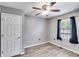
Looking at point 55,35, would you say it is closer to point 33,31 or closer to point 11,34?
point 33,31

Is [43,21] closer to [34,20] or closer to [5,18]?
[34,20]

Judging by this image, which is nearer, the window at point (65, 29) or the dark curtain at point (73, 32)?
the dark curtain at point (73, 32)

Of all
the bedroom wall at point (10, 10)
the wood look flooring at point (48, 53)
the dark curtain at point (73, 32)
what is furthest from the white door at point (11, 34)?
the dark curtain at point (73, 32)

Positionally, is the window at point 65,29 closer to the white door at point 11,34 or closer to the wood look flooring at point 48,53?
the wood look flooring at point 48,53

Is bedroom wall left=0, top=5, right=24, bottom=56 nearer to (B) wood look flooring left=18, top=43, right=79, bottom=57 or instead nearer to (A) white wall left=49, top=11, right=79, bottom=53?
(B) wood look flooring left=18, top=43, right=79, bottom=57

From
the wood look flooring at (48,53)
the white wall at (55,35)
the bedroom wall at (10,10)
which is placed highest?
the bedroom wall at (10,10)

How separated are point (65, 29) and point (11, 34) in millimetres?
2796

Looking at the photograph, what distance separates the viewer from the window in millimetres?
3751

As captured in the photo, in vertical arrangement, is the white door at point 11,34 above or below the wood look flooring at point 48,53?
above

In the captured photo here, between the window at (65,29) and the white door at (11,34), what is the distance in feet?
7.89

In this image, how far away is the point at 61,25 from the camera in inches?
167

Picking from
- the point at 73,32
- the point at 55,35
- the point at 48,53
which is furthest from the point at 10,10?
the point at 55,35

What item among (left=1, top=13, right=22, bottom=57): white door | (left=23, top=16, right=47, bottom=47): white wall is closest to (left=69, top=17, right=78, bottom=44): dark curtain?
(left=23, top=16, right=47, bottom=47): white wall

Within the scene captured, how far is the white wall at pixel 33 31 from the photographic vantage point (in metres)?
4.12
